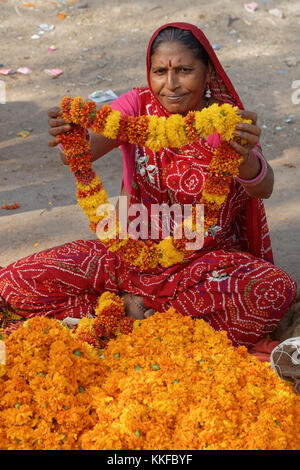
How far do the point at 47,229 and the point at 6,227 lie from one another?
0.36 metres

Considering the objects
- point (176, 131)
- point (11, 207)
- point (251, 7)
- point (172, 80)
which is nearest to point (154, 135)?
point (176, 131)

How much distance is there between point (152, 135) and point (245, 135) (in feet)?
1.56

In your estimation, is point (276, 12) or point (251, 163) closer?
point (251, 163)

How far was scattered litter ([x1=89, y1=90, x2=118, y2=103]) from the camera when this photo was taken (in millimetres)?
6457

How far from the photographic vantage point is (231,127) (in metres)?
2.57

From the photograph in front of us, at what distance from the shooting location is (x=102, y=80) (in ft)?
22.7

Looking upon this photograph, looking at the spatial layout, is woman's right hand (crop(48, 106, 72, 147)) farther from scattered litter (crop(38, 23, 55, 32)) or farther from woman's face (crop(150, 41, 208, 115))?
scattered litter (crop(38, 23, 55, 32))

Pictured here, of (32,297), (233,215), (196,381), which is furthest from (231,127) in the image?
(32,297)

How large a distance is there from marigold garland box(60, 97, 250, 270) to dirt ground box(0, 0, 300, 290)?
139 cm

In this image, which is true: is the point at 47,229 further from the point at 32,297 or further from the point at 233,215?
the point at 233,215

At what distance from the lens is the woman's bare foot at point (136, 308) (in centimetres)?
321

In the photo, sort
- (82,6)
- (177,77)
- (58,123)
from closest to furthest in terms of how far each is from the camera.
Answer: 1. (58,123)
2. (177,77)
3. (82,6)

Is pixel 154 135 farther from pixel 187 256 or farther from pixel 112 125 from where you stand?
pixel 187 256

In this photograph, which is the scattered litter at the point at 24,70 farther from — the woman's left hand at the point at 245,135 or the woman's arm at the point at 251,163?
the woman's left hand at the point at 245,135
